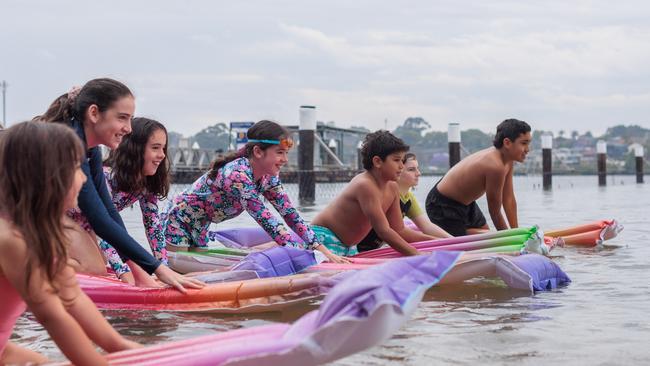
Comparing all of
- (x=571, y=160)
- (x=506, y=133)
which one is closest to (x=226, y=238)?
(x=506, y=133)

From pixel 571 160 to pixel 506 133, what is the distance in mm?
99090

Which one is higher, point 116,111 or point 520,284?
point 116,111

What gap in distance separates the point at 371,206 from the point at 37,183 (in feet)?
13.3

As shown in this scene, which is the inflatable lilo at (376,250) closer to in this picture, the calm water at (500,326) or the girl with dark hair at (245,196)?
the girl with dark hair at (245,196)

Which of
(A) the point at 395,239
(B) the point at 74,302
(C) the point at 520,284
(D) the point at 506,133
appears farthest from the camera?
(D) the point at 506,133

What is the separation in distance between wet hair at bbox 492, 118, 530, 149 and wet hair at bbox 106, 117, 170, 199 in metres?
3.45

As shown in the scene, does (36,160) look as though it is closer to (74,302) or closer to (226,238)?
(74,302)

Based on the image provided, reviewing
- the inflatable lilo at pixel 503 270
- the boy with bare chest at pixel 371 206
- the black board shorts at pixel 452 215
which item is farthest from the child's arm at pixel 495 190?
the inflatable lilo at pixel 503 270

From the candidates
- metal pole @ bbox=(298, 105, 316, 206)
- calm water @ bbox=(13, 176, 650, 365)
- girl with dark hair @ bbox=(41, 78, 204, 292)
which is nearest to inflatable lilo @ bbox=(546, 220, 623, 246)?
calm water @ bbox=(13, 176, 650, 365)

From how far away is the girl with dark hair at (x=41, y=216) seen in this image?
2512 millimetres

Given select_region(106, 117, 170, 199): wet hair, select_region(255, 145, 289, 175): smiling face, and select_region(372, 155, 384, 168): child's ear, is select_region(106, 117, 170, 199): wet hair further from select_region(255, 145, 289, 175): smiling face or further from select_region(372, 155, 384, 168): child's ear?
select_region(372, 155, 384, 168): child's ear

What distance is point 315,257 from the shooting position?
5.55 meters

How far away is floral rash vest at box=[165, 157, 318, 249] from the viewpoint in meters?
5.98

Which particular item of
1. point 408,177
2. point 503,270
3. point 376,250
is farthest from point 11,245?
point 408,177
